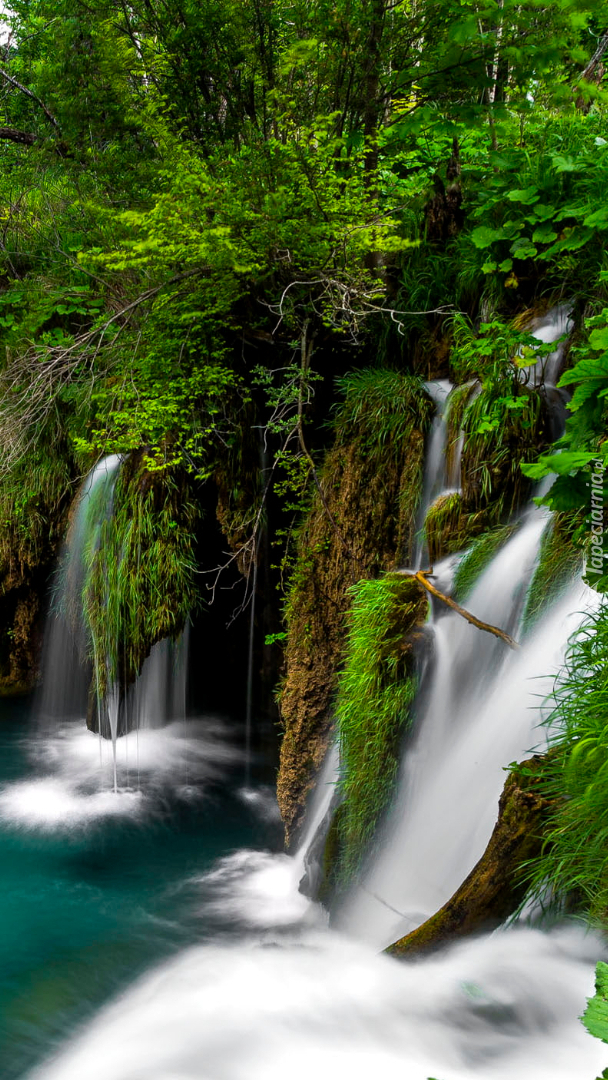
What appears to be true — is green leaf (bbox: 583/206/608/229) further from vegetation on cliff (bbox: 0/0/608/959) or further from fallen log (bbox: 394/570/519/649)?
fallen log (bbox: 394/570/519/649)

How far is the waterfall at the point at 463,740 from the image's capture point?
9.75 feet

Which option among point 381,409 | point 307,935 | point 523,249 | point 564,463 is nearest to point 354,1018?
point 307,935

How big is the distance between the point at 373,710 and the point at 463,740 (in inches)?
16.9

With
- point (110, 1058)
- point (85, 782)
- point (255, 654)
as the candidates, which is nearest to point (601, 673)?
point (110, 1058)

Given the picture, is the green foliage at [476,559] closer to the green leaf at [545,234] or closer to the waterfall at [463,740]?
the waterfall at [463,740]

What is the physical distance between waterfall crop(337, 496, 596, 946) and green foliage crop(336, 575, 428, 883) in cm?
8

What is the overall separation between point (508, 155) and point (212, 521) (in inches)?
118

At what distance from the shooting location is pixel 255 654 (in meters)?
5.85

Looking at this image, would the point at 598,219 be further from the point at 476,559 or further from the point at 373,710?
the point at 373,710

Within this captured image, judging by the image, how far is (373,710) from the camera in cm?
346

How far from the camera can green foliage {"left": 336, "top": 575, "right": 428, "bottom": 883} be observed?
3.45 m

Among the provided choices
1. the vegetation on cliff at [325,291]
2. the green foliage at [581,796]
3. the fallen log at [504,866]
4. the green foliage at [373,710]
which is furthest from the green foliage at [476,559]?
the fallen log at [504,866]

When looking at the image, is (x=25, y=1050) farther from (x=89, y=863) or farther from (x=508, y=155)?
(x=508, y=155)

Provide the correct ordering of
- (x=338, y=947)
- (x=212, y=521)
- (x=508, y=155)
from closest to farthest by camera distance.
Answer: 1. (x=338, y=947)
2. (x=508, y=155)
3. (x=212, y=521)
